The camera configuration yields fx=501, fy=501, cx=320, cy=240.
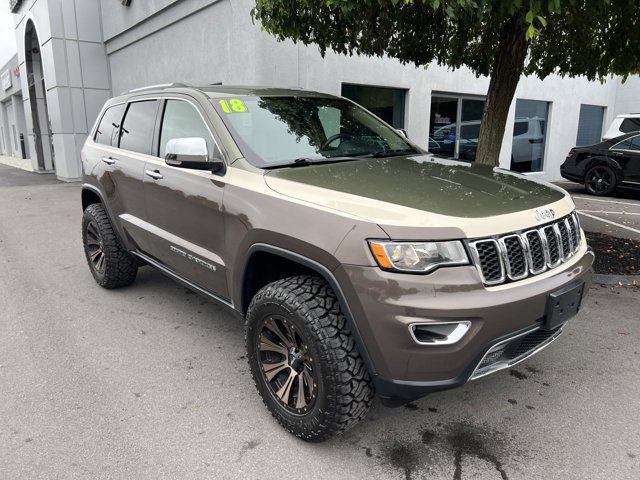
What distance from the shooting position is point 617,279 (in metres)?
5.02

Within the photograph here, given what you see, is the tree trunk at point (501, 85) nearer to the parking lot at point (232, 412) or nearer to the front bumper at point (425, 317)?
the parking lot at point (232, 412)

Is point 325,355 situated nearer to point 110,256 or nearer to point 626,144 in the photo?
point 110,256

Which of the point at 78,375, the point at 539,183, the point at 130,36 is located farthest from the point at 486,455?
the point at 130,36

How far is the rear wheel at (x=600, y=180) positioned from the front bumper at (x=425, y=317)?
10.00m

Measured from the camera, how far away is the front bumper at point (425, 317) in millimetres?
2096

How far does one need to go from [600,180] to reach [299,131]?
9835 mm

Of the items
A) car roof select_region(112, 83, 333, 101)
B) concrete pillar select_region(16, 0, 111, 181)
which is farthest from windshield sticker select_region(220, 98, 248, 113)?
concrete pillar select_region(16, 0, 111, 181)

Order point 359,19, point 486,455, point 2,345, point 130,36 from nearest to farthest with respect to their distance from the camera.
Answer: point 486,455
point 2,345
point 359,19
point 130,36

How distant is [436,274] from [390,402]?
0.66m

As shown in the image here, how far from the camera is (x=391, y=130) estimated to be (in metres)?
4.03

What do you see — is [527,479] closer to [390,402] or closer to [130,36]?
[390,402]

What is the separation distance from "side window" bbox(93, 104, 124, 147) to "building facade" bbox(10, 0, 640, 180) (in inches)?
152

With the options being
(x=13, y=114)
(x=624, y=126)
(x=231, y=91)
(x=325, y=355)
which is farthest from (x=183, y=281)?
(x=13, y=114)

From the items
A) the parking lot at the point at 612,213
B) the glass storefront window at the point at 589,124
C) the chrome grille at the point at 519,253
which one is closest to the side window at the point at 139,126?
the chrome grille at the point at 519,253
